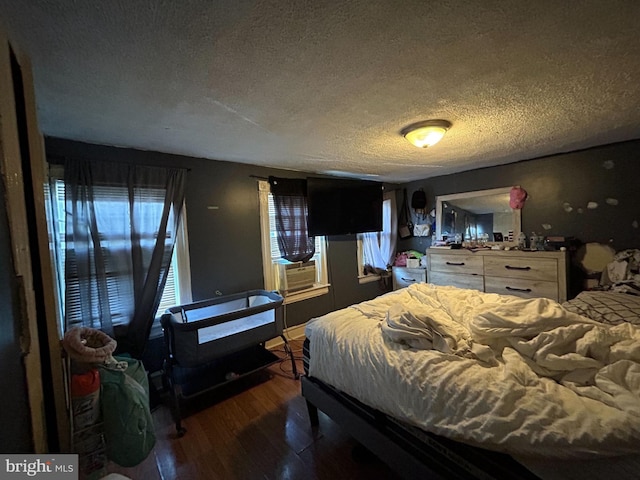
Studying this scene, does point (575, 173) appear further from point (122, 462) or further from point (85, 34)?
point (122, 462)

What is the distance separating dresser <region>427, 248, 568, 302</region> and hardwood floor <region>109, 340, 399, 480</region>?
7.96 ft

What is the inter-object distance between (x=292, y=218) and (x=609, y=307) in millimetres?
2857

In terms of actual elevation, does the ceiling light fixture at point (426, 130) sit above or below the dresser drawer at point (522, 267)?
above

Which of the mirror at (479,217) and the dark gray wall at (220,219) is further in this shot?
the mirror at (479,217)

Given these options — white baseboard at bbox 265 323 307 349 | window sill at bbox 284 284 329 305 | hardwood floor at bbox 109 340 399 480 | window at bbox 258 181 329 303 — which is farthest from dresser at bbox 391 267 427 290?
hardwood floor at bbox 109 340 399 480

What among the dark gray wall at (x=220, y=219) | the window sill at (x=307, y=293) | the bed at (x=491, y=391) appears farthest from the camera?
the window sill at (x=307, y=293)

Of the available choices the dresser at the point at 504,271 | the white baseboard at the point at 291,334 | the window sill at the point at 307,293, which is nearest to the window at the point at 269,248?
the window sill at the point at 307,293

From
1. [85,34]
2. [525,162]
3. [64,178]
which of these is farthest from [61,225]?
[525,162]

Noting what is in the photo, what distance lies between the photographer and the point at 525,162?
130 inches

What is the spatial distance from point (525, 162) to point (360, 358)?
3.32 metres

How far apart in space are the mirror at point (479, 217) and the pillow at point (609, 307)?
4.10ft

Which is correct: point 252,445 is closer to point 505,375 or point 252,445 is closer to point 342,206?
point 505,375

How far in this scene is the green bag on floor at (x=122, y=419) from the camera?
1098 mm

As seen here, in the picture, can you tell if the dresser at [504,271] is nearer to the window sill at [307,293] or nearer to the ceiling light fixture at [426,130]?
the window sill at [307,293]
